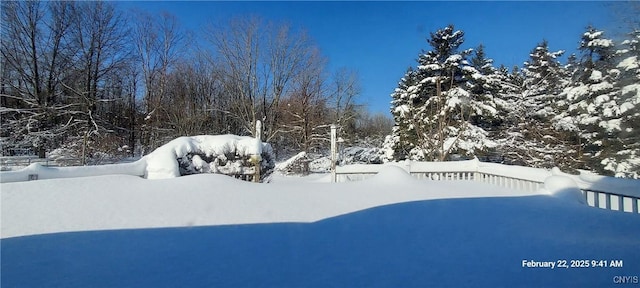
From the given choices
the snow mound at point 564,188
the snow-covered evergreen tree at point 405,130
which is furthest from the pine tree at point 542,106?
the snow mound at point 564,188

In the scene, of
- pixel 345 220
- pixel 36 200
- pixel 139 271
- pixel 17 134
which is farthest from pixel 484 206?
pixel 17 134

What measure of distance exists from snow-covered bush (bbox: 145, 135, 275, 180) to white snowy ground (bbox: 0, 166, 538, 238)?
3.97ft

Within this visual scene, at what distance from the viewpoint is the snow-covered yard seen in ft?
6.44

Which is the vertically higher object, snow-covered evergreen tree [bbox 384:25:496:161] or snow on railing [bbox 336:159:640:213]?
snow-covered evergreen tree [bbox 384:25:496:161]

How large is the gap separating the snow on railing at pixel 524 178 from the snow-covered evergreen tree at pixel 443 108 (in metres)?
5.77

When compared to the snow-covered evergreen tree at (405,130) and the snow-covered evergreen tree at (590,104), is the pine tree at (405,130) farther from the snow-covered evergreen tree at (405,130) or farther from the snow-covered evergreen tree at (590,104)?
the snow-covered evergreen tree at (590,104)

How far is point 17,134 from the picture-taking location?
15.2 m

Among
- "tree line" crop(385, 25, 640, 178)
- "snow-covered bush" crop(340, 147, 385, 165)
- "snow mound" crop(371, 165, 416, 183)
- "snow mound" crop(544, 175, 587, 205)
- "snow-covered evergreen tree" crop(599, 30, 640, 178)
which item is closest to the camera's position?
"snow mound" crop(544, 175, 587, 205)

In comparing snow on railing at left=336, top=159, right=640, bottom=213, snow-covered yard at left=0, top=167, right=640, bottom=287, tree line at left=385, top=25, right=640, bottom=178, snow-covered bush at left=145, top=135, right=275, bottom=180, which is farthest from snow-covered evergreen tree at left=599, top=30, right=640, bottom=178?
snow-covered bush at left=145, top=135, right=275, bottom=180

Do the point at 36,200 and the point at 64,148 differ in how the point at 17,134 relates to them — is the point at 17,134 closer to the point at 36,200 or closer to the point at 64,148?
the point at 64,148

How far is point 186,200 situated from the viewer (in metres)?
3.74

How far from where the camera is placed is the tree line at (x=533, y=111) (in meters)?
9.59

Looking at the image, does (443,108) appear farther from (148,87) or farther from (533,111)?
(148,87)

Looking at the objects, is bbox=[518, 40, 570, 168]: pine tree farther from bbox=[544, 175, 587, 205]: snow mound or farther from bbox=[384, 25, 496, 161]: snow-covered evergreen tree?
bbox=[544, 175, 587, 205]: snow mound
